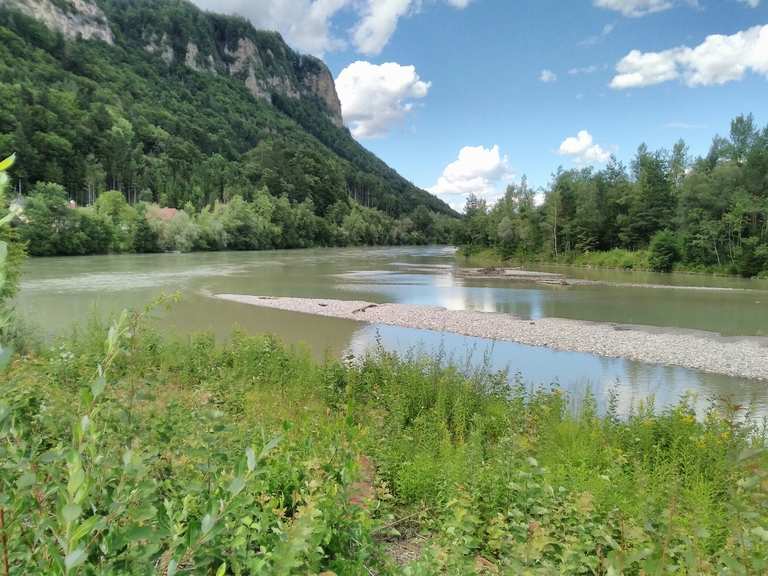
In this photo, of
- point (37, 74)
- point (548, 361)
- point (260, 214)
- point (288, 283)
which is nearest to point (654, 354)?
point (548, 361)

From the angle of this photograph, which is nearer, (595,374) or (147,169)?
(595,374)

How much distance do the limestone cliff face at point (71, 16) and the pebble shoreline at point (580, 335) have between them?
176m

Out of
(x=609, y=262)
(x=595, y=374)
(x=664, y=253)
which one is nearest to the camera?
(x=595, y=374)

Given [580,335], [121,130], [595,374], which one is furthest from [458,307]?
[121,130]

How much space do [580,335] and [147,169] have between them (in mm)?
116362

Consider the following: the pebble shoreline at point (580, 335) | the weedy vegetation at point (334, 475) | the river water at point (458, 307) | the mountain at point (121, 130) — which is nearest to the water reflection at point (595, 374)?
the river water at point (458, 307)

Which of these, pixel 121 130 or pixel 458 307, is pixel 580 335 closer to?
pixel 458 307

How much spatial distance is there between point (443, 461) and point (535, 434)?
192 centimetres

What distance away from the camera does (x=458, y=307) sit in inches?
1158

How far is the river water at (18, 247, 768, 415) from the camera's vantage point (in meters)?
15.0

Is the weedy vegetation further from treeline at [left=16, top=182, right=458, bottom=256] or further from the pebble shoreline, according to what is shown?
treeline at [left=16, top=182, right=458, bottom=256]

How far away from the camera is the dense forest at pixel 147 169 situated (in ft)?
244

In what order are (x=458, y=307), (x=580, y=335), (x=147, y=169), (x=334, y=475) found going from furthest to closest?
(x=147, y=169) < (x=458, y=307) < (x=580, y=335) < (x=334, y=475)

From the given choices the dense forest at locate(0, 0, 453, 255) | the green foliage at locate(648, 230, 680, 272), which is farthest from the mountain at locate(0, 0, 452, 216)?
the green foliage at locate(648, 230, 680, 272)
